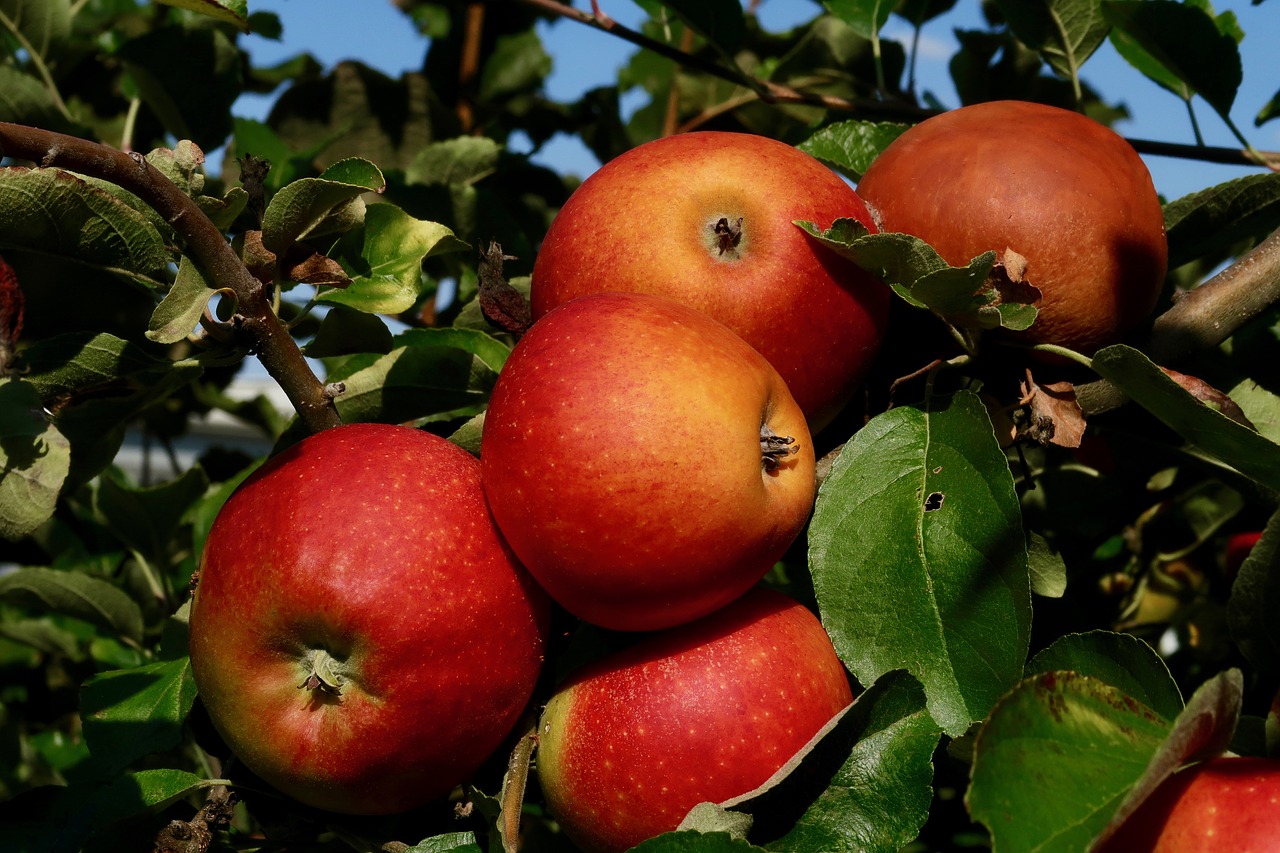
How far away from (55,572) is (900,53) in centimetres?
155

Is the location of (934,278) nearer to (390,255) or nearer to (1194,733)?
(1194,733)

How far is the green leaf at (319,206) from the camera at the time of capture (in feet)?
2.96

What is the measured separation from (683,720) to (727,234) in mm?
410

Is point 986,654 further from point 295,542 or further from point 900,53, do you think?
point 900,53

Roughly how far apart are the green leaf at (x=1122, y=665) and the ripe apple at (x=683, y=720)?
0.60 ft

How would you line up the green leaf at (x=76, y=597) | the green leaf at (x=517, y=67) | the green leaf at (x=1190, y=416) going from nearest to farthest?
the green leaf at (x=1190, y=416), the green leaf at (x=76, y=597), the green leaf at (x=517, y=67)

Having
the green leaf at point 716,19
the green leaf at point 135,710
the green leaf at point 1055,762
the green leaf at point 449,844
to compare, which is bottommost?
the green leaf at point 135,710

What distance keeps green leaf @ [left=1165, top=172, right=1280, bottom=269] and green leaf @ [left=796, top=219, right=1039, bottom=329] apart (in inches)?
14.2

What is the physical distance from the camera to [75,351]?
3.08 ft

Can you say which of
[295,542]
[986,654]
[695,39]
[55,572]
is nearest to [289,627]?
[295,542]

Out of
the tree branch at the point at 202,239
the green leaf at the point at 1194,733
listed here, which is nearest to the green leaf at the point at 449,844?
the tree branch at the point at 202,239

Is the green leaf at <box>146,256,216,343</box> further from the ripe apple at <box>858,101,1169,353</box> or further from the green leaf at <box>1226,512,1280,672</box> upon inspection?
the green leaf at <box>1226,512,1280,672</box>

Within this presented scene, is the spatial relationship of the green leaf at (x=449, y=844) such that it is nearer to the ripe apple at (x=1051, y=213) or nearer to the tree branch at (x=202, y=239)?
the tree branch at (x=202, y=239)

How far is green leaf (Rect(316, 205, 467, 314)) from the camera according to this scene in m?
1.02
